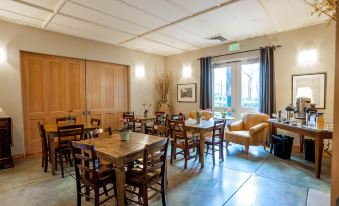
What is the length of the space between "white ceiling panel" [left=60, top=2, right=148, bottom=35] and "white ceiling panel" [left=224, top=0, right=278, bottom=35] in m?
2.11

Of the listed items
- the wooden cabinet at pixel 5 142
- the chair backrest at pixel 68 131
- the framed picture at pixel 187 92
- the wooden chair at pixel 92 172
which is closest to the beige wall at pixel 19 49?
the wooden cabinet at pixel 5 142

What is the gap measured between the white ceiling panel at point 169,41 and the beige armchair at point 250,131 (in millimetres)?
2846

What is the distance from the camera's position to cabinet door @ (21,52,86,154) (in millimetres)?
4348

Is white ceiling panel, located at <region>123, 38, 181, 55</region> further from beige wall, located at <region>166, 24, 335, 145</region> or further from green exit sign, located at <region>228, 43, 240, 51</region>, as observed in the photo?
green exit sign, located at <region>228, 43, 240, 51</region>

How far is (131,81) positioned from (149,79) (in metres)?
0.81

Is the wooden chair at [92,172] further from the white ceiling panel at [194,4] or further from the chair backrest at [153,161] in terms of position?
the white ceiling panel at [194,4]

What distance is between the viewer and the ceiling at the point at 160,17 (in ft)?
10.8

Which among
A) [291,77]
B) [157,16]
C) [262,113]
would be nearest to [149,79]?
[157,16]

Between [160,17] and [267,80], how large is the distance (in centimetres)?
320

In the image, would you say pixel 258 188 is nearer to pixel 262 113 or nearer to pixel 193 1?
pixel 262 113

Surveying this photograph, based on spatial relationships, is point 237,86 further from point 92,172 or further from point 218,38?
point 92,172

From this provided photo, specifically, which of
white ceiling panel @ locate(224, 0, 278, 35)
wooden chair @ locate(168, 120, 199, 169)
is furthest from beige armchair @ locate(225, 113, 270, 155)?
white ceiling panel @ locate(224, 0, 278, 35)

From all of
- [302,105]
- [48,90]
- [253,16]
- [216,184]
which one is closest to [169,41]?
[253,16]

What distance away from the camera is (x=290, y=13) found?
3.70m
